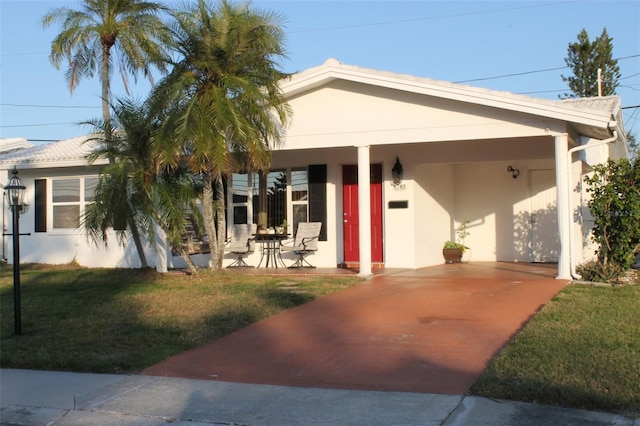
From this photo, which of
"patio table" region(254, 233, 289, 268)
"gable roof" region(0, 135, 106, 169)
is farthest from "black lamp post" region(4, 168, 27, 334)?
"gable roof" region(0, 135, 106, 169)

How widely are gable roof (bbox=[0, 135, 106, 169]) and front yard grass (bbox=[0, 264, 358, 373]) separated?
3.17 m

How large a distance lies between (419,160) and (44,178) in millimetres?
9976

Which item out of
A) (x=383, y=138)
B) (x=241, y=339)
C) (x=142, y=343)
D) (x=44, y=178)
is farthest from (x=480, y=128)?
(x=44, y=178)

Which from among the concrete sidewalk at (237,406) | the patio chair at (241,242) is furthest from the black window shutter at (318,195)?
the concrete sidewalk at (237,406)

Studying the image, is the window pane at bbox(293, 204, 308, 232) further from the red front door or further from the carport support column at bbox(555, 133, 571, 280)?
the carport support column at bbox(555, 133, 571, 280)

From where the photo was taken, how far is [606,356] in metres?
6.89

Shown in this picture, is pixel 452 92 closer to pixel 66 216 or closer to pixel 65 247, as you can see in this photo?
pixel 66 216

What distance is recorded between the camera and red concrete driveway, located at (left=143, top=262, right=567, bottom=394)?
6.84 metres

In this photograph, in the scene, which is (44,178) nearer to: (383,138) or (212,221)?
(212,221)

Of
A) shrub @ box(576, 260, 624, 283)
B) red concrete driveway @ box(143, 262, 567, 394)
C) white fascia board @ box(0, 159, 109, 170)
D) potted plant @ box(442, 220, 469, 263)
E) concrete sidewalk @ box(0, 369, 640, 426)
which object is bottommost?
concrete sidewalk @ box(0, 369, 640, 426)

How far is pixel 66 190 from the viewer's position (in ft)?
59.9

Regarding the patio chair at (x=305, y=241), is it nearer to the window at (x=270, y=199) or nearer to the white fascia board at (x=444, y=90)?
the window at (x=270, y=199)

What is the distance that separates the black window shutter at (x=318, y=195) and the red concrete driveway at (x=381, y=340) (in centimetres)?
382

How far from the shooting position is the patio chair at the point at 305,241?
50.2ft
